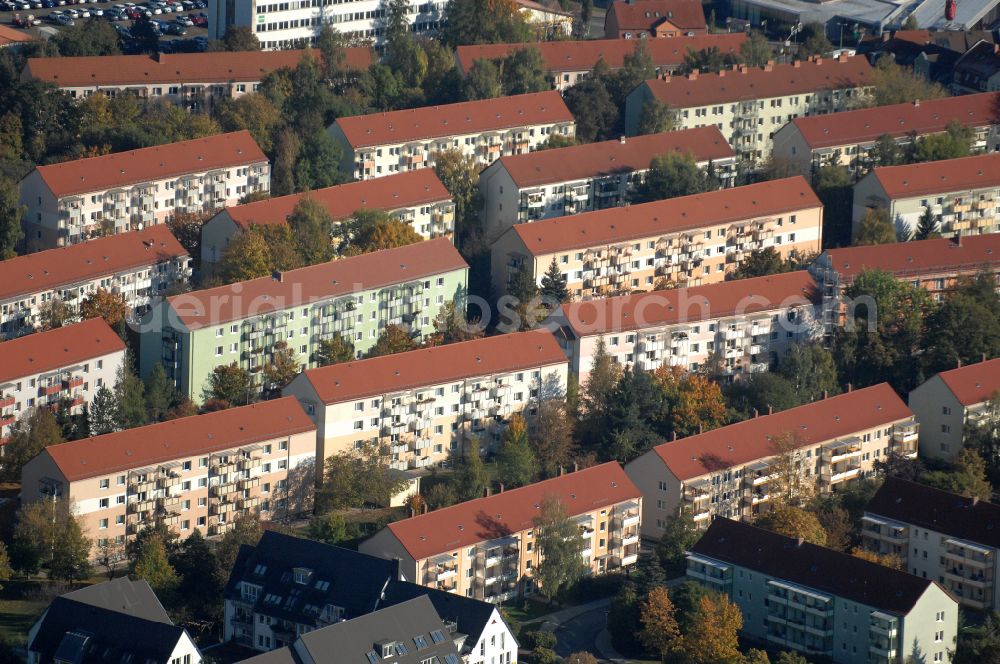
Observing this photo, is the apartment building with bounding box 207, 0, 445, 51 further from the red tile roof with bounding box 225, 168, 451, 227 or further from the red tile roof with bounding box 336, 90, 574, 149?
the red tile roof with bounding box 225, 168, 451, 227

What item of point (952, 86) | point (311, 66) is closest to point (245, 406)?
point (311, 66)

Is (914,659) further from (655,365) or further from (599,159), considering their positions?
(599,159)

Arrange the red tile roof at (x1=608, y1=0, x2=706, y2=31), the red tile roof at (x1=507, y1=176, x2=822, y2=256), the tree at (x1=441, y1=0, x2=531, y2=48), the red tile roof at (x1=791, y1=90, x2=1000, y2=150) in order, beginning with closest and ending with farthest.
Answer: the red tile roof at (x1=507, y1=176, x2=822, y2=256)
the red tile roof at (x1=791, y1=90, x2=1000, y2=150)
the tree at (x1=441, y1=0, x2=531, y2=48)
the red tile roof at (x1=608, y1=0, x2=706, y2=31)

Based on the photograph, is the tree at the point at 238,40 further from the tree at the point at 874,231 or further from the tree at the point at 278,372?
the tree at the point at 874,231

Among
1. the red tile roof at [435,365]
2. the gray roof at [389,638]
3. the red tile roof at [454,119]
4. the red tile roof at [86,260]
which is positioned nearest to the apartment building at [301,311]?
the red tile roof at [86,260]

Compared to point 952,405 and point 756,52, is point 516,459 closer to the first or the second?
point 952,405

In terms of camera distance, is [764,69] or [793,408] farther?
[764,69]

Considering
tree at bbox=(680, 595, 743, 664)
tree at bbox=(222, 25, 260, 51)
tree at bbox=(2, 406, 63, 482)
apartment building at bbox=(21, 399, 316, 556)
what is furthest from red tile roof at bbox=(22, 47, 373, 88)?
tree at bbox=(680, 595, 743, 664)

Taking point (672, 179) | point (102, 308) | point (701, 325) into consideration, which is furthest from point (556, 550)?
point (672, 179)
